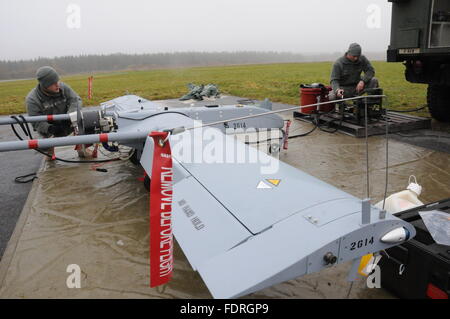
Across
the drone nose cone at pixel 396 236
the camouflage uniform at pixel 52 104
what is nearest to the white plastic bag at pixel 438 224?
the drone nose cone at pixel 396 236

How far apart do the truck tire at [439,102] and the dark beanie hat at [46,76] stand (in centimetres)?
753

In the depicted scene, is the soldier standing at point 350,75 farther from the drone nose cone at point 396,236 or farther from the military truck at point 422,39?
the drone nose cone at point 396,236

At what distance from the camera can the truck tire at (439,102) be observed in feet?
24.1

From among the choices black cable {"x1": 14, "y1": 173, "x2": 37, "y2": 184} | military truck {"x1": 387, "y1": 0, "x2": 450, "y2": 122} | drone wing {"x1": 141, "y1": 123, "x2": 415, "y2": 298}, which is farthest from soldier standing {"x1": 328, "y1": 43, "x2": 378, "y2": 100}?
black cable {"x1": 14, "y1": 173, "x2": 37, "y2": 184}

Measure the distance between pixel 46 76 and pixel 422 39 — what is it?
6.44 metres

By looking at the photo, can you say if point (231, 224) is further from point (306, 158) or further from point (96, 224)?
point (306, 158)

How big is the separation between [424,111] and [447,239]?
8.19m

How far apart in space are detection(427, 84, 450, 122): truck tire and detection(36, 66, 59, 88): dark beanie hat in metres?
A: 7.53

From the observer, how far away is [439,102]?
7.46 metres

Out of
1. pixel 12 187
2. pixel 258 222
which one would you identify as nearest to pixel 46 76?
pixel 12 187

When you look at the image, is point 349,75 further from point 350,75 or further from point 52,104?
point 52,104

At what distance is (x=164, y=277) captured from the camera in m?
1.90

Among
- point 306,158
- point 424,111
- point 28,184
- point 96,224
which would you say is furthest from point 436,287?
point 424,111

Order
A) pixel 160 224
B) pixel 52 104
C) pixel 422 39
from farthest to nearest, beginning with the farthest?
pixel 422 39, pixel 52 104, pixel 160 224
